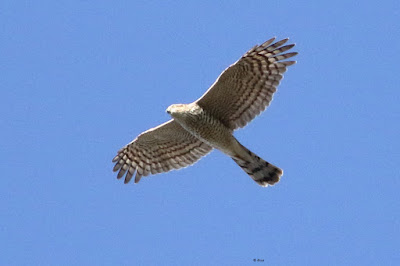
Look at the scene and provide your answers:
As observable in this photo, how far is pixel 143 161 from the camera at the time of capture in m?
18.1

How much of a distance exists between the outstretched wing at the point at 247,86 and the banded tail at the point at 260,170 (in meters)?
0.75

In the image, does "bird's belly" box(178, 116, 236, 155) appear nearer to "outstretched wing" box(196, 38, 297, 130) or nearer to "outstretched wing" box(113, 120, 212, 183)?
"outstretched wing" box(196, 38, 297, 130)

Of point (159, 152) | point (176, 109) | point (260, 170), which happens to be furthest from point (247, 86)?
point (159, 152)

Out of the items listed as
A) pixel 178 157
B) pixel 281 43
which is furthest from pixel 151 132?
pixel 281 43

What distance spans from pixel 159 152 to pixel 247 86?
8.52 ft

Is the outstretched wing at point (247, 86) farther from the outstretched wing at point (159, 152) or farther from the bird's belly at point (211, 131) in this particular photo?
the outstretched wing at point (159, 152)

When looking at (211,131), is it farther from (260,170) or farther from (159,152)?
(159,152)

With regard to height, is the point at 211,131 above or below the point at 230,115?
below

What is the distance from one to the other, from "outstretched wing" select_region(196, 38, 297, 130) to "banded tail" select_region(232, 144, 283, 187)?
29.7 inches

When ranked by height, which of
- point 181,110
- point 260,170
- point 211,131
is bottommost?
point 260,170

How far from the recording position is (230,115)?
16766 mm

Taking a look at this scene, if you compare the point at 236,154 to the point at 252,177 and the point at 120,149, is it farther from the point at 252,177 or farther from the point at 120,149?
the point at 120,149

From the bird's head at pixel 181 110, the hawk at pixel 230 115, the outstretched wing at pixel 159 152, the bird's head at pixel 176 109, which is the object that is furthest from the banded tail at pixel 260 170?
the bird's head at pixel 176 109

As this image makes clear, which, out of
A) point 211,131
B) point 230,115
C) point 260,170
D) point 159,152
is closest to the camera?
point 211,131
